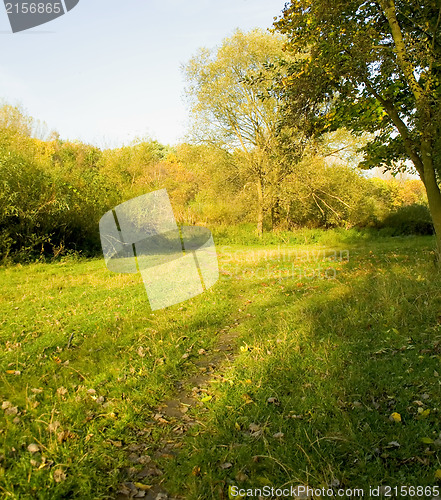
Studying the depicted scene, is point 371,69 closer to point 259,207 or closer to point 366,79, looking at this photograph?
point 366,79

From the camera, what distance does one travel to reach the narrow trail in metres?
3.16

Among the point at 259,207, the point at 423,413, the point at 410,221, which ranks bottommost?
the point at 410,221

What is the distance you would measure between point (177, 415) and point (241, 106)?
25229mm

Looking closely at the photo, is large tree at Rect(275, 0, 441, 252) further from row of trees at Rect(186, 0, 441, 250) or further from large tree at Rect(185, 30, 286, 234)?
large tree at Rect(185, 30, 286, 234)

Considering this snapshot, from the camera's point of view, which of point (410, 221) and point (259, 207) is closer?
point (410, 221)

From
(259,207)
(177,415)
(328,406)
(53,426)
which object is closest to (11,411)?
(53,426)

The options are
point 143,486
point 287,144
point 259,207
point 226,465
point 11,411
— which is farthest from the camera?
point 259,207

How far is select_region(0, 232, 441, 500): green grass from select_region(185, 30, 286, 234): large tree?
18.5 m

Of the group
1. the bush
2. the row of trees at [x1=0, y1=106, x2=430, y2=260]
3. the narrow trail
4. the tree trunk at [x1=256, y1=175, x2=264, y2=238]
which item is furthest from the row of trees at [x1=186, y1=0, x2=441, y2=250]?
the bush

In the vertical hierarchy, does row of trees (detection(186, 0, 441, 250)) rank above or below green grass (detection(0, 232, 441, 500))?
above

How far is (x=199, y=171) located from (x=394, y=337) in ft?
79.5

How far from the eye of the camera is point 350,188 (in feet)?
88.4

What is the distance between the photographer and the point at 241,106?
85.8ft

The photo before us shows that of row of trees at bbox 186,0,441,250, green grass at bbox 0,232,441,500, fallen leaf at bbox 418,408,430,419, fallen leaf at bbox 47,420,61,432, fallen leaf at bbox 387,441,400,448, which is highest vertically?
row of trees at bbox 186,0,441,250
